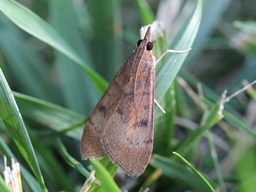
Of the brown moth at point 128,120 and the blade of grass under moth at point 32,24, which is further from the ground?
the blade of grass under moth at point 32,24

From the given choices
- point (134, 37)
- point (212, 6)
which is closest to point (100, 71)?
point (134, 37)

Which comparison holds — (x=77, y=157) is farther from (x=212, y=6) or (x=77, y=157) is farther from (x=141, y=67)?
(x=212, y=6)

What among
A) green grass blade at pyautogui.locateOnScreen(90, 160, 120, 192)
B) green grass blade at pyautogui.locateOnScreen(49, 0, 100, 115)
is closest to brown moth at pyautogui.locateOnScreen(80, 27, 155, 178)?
green grass blade at pyautogui.locateOnScreen(90, 160, 120, 192)

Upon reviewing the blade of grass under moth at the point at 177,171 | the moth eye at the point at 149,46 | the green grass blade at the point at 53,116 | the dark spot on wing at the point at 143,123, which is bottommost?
the blade of grass under moth at the point at 177,171

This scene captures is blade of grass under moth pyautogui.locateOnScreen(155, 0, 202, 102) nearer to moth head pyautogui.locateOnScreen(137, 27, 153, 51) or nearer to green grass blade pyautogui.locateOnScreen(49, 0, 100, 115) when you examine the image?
moth head pyautogui.locateOnScreen(137, 27, 153, 51)

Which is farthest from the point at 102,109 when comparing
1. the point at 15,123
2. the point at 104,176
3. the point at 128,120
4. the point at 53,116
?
the point at 104,176

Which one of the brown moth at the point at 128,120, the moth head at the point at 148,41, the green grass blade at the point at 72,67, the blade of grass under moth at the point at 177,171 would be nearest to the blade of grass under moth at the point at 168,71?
the brown moth at the point at 128,120

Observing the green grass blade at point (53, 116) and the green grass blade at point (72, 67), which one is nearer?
the green grass blade at point (53, 116)

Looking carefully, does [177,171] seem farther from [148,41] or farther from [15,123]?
[15,123]

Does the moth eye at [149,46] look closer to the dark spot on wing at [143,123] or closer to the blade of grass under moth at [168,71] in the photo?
the blade of grass under moth at [168,71]
